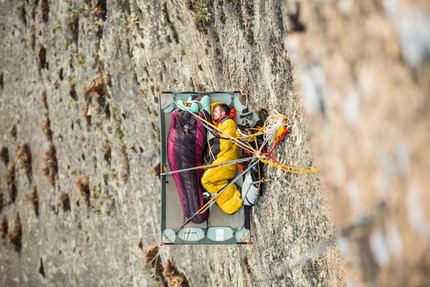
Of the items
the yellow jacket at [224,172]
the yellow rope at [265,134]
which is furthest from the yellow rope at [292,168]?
the yellow jacket at [224,172]

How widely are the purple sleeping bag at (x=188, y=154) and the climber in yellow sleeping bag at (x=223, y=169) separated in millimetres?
126

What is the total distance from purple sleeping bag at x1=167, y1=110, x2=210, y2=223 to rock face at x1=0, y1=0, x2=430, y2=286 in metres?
0.58

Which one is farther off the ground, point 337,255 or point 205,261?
point 337,255

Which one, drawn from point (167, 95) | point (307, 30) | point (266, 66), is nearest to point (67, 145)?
point (167, 95)

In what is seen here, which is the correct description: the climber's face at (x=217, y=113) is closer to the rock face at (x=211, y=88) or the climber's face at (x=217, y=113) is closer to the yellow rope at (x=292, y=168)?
the rock face at (x=211, y=88)

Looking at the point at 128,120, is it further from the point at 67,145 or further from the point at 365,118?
the point at 365,118

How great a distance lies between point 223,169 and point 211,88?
3.81 feet

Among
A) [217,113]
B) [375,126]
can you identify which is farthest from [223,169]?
[375,126]

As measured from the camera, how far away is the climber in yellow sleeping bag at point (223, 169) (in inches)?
192

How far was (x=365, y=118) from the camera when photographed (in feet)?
4.12

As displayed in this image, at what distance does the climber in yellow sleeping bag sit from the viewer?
16.0 feet

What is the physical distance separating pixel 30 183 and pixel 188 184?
3.64 meters

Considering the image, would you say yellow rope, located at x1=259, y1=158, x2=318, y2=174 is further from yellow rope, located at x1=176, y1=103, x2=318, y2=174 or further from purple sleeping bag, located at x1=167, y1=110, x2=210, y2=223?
purple sleeping bag, located at x1=167, y1=110, x2=210, y2=223

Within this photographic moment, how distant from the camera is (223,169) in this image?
489cm
